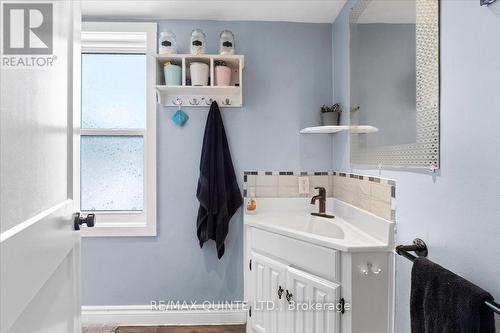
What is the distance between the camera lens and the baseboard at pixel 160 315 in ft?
6.95

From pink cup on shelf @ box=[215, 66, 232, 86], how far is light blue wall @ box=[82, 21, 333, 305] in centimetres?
20

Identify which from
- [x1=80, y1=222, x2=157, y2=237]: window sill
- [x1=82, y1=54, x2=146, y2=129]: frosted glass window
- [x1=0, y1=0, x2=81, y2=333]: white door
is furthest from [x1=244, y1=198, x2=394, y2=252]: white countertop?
[x1=82, y1=54, x2=146, y2=129]: frosted glass window

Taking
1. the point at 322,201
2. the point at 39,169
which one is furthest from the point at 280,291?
the point at 39,169

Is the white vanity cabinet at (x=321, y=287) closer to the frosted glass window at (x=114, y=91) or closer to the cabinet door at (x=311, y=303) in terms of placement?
the cabinet door at (x=311, y=303)

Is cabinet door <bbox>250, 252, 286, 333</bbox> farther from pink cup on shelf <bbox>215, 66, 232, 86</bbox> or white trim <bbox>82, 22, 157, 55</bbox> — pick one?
white trim <bbox>82, 22, 157, 55</bbox>

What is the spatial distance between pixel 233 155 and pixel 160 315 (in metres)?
1.30

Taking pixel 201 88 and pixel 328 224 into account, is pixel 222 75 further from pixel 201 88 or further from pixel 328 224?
pixel 328 224

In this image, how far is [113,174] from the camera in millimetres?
2221

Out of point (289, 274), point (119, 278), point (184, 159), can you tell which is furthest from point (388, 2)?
point (119, 278)

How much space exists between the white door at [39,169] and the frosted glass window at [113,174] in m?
1.30

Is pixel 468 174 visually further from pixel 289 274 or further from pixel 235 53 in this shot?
pixel 235 53

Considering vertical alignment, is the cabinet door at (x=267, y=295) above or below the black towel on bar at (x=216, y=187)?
below

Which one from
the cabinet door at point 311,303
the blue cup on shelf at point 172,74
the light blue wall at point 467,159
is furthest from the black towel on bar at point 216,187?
the light blue wall at point 467,159

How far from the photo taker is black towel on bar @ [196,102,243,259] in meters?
2.01
